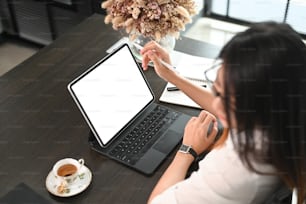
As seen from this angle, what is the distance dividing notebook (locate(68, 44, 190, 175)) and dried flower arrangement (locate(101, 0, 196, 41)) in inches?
5.1

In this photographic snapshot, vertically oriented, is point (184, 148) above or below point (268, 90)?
below

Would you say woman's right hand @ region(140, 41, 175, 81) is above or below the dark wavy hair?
below

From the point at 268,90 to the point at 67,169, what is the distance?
1.82 feet

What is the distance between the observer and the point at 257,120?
0.79 metres

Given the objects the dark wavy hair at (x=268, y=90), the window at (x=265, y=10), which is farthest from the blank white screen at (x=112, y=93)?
the window at (x=265, y=10)

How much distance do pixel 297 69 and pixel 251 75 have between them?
92 millimetres

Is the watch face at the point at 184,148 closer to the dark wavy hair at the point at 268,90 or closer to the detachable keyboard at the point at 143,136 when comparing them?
the detachable keyboard at the point at 143,136

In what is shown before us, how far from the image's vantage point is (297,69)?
774mm

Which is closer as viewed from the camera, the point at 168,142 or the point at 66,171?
the point at 66,171

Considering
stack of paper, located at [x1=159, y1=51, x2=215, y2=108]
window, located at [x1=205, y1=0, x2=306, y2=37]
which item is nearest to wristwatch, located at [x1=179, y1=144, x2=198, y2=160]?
stack of paper, located at [x1=159, y1=51, x2=215, y2=108]

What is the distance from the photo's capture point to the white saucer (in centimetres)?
101

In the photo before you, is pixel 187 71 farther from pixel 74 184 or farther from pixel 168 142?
pixel 74 184

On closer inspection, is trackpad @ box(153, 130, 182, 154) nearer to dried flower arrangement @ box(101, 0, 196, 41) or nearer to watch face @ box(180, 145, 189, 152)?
watch face @ box(180, 145, 189, 152)

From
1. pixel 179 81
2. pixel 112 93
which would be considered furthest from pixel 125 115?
pixel 179 81
